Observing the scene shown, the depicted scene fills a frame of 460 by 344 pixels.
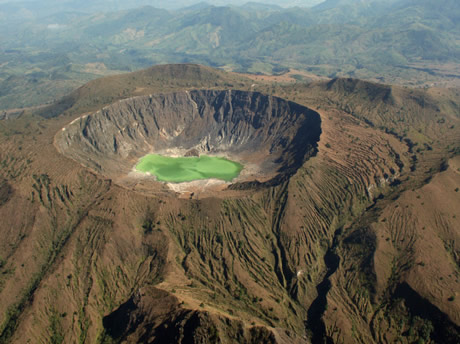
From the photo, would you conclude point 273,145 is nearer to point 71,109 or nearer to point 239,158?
point 239,158

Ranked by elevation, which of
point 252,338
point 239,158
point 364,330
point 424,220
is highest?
point 252,338

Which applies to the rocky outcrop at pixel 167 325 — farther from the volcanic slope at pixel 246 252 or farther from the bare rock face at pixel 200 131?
the bare rock face at pixel 200 131

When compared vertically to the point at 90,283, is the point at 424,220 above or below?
above

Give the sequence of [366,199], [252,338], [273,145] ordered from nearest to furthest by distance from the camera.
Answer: [252,338] < [366,199] < [273,145]

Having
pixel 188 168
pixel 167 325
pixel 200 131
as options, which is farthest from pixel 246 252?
pixel 200 131

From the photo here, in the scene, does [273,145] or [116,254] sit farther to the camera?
[273,145]

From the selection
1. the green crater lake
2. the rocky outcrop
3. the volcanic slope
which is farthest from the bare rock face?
the rocky outcrop

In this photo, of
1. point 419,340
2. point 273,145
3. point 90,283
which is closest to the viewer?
point 419,340

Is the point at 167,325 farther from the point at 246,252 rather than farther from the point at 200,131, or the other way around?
the point at 200,131

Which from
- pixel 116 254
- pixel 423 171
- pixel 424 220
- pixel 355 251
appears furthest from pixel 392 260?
pixel 116 254
